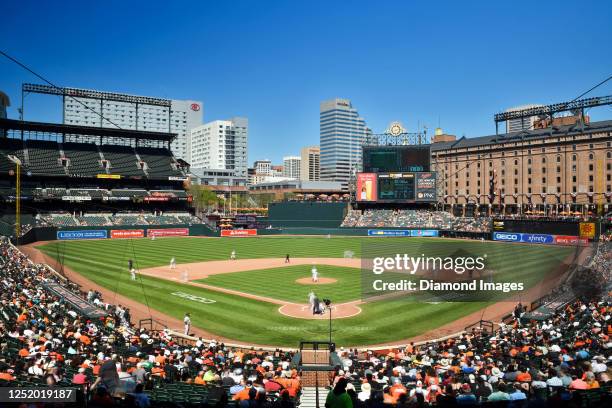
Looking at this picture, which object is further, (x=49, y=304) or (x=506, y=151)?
(x=506, y=151)

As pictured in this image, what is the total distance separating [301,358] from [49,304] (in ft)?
41.7

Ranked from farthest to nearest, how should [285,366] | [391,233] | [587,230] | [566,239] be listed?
1. [391,233]
2. [566,239]
3. [587,230]
4. [285,366]

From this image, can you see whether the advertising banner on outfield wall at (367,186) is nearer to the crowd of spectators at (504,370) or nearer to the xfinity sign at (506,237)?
the xfinity sign at (506,237)

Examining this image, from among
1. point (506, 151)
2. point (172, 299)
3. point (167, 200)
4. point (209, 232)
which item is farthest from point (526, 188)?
point (172, 299)

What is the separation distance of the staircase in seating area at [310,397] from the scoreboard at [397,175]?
72867 millimetres

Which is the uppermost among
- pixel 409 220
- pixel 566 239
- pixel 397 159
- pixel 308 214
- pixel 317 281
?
pixel 397 159

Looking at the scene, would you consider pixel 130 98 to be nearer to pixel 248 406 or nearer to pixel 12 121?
pixel 12 121

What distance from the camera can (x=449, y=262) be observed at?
1580cm

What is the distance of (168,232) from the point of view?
7450 centimetres

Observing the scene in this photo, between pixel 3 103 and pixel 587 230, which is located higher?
pixel 3 103

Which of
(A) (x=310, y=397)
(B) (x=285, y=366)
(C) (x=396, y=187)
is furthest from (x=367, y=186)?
(A) (x=310, y=397)

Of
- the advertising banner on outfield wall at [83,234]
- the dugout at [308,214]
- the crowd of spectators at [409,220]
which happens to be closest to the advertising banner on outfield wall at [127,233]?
the advertising banner on outfield wall at [83,234]

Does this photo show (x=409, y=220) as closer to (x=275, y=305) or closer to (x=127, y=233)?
(x=127, y=233)

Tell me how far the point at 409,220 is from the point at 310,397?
7340cm
